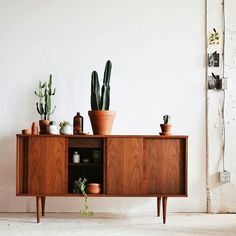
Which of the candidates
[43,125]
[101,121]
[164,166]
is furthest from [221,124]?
[43,125]

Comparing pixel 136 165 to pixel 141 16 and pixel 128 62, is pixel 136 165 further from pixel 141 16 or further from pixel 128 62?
pixel 141 16

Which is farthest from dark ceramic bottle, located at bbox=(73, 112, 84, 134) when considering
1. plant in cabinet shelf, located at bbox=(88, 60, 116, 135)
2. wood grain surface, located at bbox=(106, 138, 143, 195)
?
wood grain surface, located at bbox=(106, 138, 143, 195)

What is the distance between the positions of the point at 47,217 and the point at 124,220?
705 mm

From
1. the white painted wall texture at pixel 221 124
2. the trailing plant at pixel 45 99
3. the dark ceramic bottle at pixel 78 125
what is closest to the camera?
the dark ceramic bottle at pixel 78 125

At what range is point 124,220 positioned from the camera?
3.37 m

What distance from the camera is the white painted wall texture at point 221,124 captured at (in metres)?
3.70

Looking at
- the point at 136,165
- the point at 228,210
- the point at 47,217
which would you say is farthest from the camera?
the point at 228,210

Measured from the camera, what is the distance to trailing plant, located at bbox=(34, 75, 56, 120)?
11.6 ft

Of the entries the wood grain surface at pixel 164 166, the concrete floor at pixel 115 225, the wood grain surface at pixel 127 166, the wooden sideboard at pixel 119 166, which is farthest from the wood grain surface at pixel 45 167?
the wood grain surface at pixel 164 166

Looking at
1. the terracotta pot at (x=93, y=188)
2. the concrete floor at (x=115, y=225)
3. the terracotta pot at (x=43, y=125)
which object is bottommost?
the concrete floor at (x=115, y=225)

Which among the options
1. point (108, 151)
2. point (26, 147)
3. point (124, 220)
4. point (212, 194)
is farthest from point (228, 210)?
point (26, 147)

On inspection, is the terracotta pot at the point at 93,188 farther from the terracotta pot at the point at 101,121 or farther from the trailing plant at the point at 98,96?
the trailing plant at the point at 98,96

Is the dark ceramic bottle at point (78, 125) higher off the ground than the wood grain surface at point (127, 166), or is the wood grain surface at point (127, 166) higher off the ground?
the dark ceramic bottle at point (78, 125)

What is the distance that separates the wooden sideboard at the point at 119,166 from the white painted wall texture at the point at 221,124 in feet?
1.97
